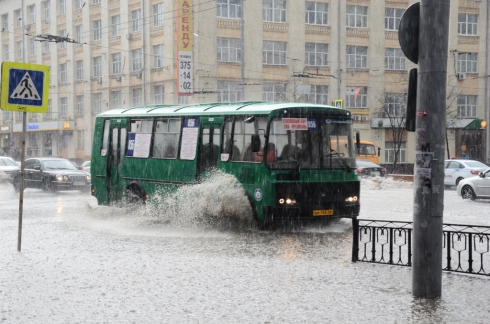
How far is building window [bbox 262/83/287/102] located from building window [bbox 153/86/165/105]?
715 cm

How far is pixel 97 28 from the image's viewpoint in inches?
2397

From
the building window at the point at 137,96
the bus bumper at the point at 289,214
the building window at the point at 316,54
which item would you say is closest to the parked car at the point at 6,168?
the building window at the point at 137,96

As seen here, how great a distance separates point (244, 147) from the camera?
53.1ft

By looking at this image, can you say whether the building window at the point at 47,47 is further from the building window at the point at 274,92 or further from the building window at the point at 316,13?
the building window at the point at 316,13

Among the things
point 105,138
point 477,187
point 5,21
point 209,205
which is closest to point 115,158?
point 105,138

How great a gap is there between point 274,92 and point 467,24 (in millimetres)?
16487

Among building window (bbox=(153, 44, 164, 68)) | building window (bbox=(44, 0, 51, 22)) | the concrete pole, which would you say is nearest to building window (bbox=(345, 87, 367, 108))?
building window (bbox=(153, 44, 164, 68))

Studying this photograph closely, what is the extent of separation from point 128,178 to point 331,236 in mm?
6545

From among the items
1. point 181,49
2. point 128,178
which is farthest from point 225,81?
point 128,178

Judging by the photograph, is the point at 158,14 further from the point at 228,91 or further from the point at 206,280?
the point at 206,280

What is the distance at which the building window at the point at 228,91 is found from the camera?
52.6 meters

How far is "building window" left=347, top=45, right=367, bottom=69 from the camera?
5691 cm

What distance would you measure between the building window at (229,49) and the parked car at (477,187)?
2807 cm

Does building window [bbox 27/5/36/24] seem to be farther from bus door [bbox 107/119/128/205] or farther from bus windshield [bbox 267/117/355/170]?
bus windshield [bbox 267/117/355/170]
